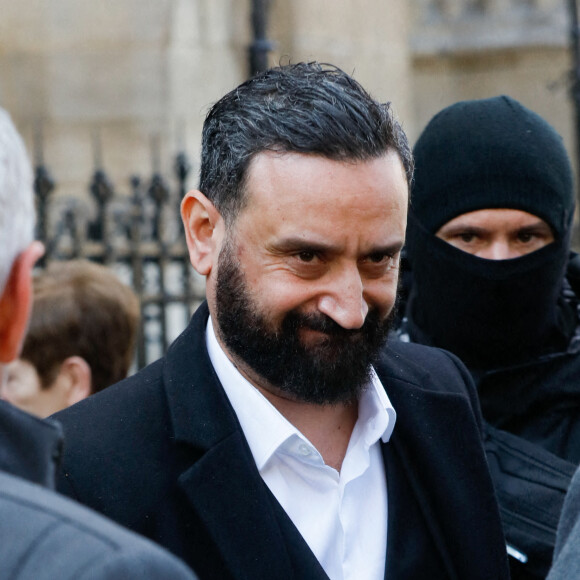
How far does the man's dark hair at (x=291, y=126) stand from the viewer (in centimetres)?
218

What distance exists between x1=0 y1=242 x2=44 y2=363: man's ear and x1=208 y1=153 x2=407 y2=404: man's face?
81cm

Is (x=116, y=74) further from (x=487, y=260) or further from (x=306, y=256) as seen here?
(x=306, y=256)

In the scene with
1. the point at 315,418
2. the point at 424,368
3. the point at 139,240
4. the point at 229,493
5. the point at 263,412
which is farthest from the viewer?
the point at 139,240

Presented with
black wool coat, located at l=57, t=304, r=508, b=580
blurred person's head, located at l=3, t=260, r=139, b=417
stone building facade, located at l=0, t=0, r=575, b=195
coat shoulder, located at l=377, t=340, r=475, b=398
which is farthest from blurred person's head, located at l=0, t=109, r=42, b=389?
stone building facade, located at l=0, t=0, r=575, b=195

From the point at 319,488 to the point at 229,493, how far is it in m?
0.20

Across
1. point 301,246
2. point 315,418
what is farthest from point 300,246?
point 315,418

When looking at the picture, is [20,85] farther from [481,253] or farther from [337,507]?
[337,507]

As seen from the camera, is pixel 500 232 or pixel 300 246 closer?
pixel 300 246

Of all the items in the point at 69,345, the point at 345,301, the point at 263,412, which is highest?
the point at 345,301

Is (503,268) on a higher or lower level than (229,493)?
higher

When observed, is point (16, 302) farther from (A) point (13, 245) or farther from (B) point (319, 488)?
(B) point (319, 488)

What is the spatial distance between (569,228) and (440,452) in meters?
1.05

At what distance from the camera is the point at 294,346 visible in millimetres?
2156

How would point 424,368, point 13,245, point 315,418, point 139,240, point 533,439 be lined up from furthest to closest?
point 139,240, point 533,439, point 424,368, point 315,418, point 13,245
